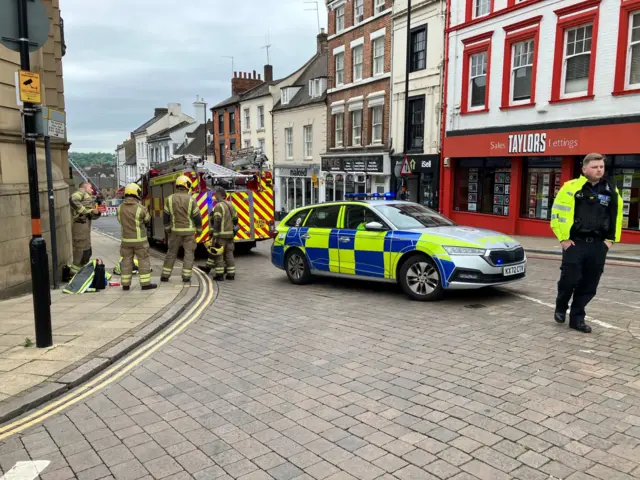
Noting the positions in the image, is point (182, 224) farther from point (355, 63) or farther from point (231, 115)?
point (231, 115)

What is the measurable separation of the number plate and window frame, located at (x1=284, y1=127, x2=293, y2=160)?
27134 millimetres

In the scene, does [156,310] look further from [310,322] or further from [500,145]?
[500,145]

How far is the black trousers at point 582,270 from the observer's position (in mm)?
5598

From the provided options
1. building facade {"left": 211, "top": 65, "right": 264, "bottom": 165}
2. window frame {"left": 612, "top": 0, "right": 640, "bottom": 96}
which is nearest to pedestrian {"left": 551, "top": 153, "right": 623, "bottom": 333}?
window frame {"left": 612, "top": 0, "right": 640, "bottom": 96}

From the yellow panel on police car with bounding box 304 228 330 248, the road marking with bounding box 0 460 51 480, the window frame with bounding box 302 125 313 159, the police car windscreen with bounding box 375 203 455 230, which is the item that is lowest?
the road marking with bounding box 0 460 51 480

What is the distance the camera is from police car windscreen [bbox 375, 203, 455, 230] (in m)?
8.12

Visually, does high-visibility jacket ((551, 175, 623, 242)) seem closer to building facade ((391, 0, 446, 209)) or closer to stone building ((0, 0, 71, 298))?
stone building ((0, 0, 71, 298))

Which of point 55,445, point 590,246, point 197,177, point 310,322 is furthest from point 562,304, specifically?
point 197,177

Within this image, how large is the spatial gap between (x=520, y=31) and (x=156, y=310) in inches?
619

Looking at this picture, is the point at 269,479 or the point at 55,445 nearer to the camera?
the point at 269,479

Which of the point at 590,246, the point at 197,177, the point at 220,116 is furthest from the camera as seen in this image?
the point at 220,116

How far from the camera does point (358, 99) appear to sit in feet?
86.6

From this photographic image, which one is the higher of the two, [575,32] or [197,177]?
[575,32]

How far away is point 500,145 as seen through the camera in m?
18.1
